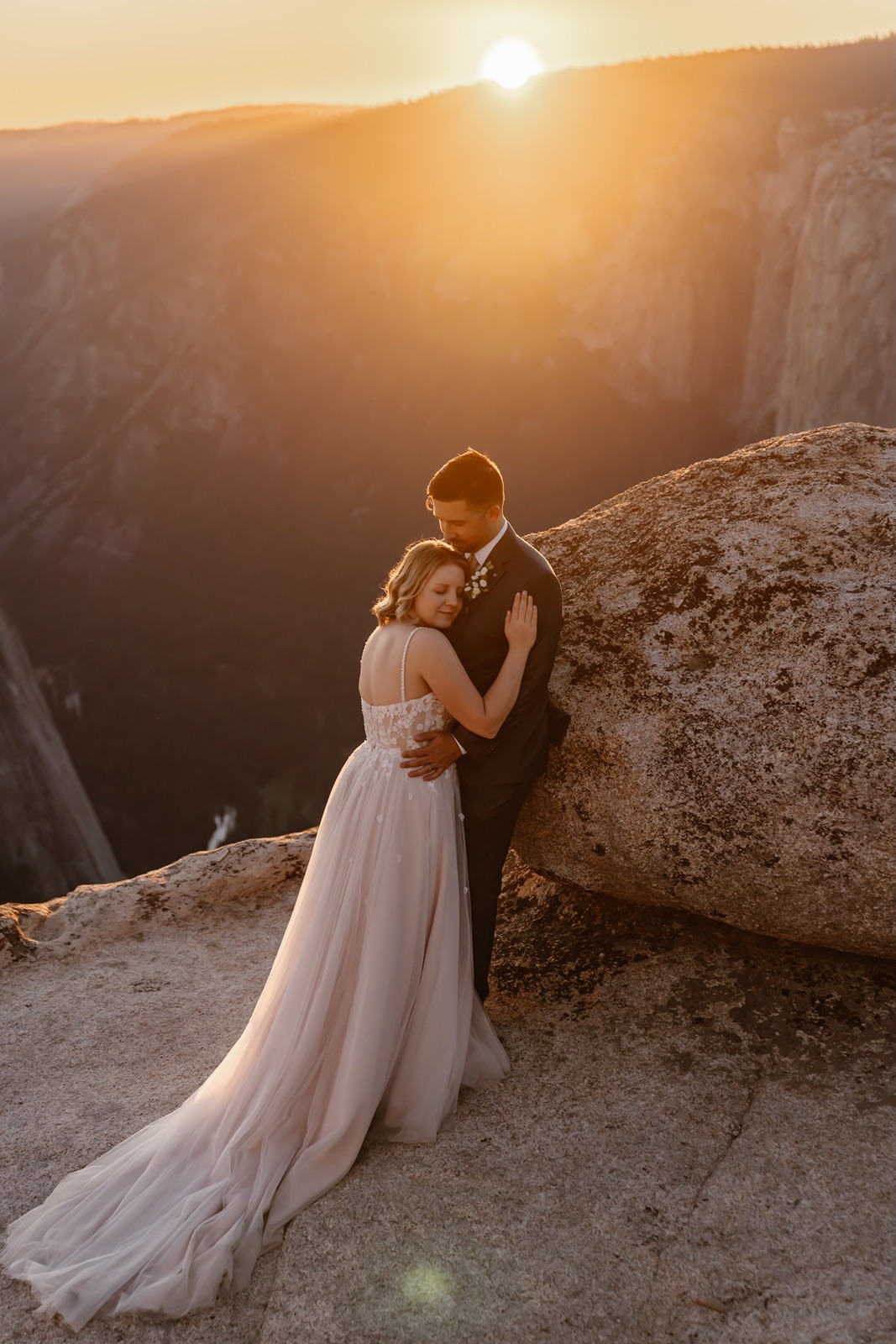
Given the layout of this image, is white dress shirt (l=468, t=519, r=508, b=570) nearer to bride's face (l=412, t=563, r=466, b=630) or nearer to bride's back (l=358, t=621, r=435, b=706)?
bride's face (l=412, t=563, r=466, b=630)

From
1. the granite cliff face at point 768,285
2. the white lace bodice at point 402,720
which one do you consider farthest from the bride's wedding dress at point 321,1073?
the granite cliff face at point 768,285

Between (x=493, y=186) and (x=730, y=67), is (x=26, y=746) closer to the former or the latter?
(x=493, y=186)

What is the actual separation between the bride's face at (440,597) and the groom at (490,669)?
182 millimetres

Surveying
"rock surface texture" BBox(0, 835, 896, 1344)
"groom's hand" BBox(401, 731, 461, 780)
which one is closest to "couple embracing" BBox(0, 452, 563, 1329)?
"groom's hand" BBox(401, 731, 461, 780)

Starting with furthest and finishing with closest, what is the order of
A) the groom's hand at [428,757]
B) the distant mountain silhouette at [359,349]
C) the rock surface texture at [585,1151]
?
the distant mountain silhouette at [359,349], the groom's hand at [428,757], the rock surface texture at [585,1151]

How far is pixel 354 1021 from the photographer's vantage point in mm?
3986

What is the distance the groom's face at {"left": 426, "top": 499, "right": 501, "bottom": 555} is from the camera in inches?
169

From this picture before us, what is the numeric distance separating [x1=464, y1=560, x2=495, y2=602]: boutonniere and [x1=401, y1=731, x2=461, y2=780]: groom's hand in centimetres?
62

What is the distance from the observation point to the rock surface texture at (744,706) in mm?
4051

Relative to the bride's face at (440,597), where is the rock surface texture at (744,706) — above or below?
below

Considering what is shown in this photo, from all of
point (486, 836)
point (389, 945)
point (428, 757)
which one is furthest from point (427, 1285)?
point (428, 757)

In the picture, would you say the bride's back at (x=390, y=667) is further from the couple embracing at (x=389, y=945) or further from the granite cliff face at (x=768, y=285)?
the granite cliff face at (x=768, y=285)

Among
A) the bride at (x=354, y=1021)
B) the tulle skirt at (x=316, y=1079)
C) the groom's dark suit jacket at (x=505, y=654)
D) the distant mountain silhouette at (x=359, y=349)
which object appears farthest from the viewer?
the distant mountain silhouette at (x=359, y=349)

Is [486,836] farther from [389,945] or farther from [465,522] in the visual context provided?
[465,522]
